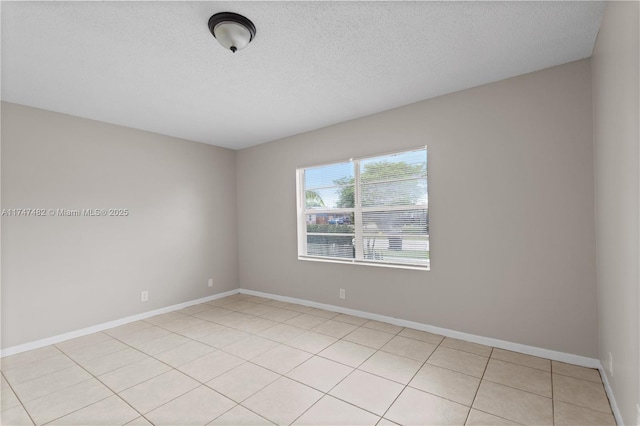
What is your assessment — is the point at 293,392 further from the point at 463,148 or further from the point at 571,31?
the point at 571,31

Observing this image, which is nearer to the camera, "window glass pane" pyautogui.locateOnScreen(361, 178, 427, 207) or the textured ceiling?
the textured ceiling

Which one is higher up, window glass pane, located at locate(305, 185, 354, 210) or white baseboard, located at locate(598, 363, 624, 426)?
window glass pane, located at locate(305, 185, 354, 210)

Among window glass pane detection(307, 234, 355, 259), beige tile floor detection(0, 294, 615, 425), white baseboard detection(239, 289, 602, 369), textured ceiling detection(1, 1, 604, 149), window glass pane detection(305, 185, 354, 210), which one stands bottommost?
beige tile floor detection(0, 294, 615, 425)

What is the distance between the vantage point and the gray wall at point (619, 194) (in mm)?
1421

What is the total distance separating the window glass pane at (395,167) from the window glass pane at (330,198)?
0.31m

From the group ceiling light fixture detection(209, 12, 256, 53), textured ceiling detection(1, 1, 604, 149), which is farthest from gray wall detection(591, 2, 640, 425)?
ceiling light fixture detection(209, 12, 256, 53)

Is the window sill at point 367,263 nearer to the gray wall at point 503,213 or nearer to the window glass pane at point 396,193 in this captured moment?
the gray wall at point 503,213

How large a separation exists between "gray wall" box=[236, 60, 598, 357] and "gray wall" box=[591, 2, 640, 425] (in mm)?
178

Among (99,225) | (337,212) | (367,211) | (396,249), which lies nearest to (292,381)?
(396,249)

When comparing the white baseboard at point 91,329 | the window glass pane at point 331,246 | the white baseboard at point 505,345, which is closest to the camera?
the white baseboard at point 505,345

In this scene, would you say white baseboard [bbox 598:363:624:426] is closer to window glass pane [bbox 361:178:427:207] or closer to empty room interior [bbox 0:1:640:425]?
empty room interior [bbox 0:1:640:425]

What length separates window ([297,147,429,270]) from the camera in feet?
10.9

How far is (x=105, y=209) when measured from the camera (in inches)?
A: 142

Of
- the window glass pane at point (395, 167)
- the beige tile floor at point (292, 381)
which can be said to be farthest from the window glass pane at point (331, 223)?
the beige tile floor at point (292, 381)
